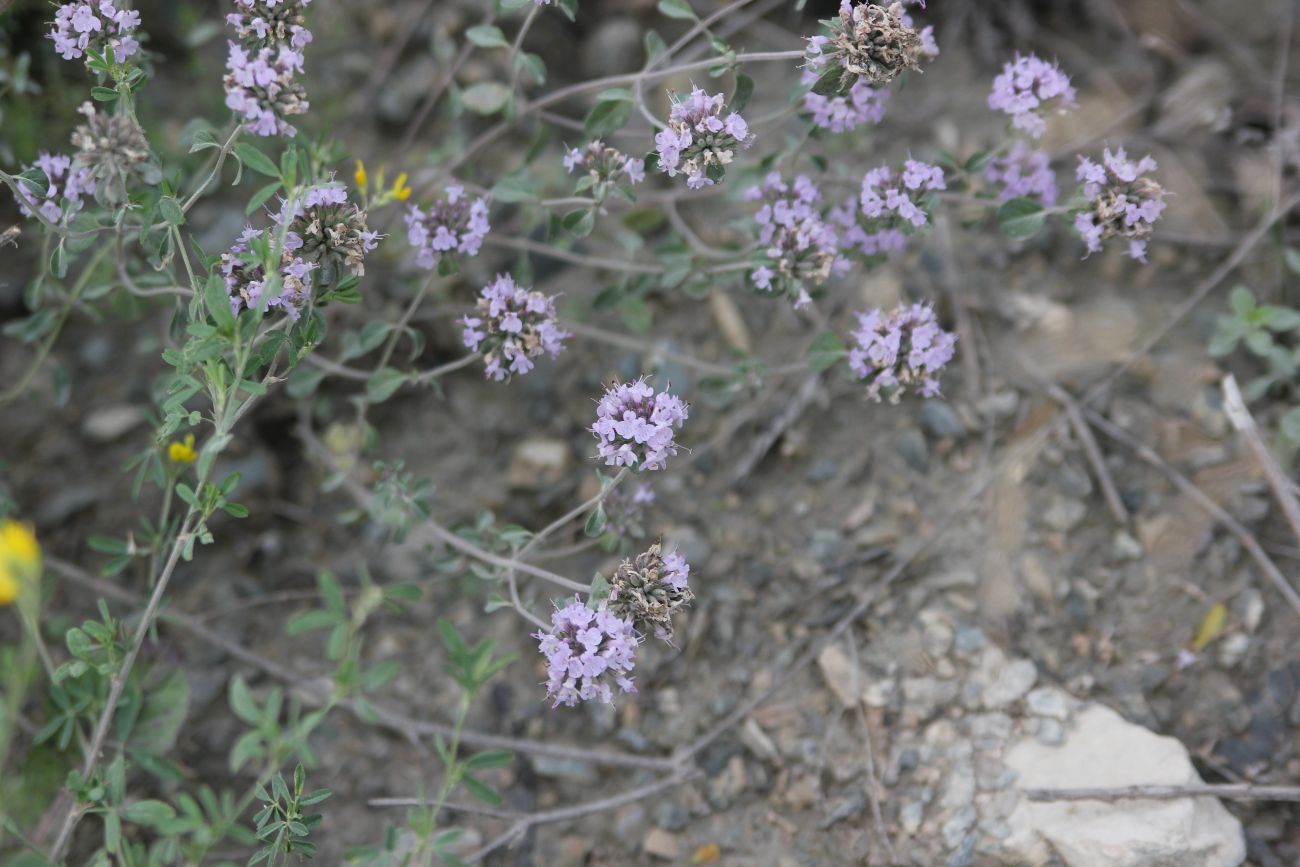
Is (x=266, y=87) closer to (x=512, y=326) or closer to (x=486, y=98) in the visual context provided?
(x=512, y=326)

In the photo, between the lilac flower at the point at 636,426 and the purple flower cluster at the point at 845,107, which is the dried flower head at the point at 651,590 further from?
the purple flower cluster at the point at 845,107

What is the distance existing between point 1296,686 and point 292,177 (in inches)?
125

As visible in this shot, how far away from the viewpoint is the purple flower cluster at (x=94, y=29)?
2.86 m

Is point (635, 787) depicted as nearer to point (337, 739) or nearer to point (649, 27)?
point (337, 739)

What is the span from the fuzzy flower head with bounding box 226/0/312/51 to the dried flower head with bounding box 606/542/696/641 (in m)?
1.60

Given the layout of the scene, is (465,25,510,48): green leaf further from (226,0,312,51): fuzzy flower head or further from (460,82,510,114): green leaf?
(226,0,312,51): fuzzy flower head

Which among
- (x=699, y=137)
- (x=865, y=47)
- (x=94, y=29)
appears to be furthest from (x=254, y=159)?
(x=865, y=47)

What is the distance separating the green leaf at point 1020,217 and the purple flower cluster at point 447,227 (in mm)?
1524

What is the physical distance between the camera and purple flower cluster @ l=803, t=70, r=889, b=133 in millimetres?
3219

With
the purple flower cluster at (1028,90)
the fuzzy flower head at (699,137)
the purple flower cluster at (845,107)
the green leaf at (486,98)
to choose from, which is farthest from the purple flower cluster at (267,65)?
the purple flower cluster at (1028,90)

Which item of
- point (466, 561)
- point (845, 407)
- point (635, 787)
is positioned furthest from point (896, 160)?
point (635, 787)

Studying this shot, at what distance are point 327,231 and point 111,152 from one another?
68 centimetres

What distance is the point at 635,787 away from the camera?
11.5 ft

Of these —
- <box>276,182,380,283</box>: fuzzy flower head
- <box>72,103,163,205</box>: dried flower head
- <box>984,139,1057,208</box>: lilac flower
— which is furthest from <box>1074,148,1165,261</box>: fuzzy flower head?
<box>72,103,163,205</box>: dried flower head
